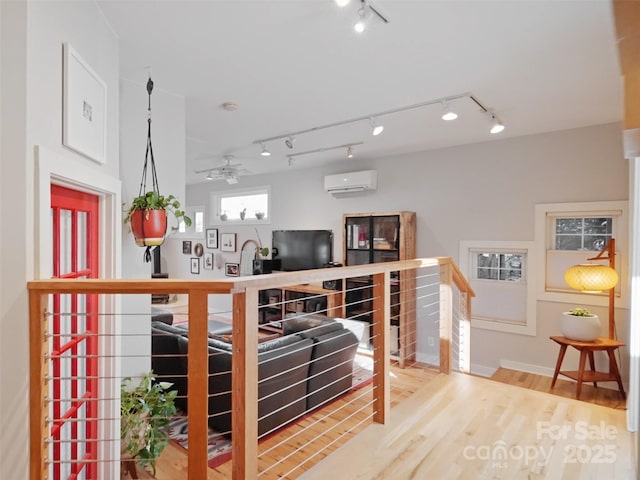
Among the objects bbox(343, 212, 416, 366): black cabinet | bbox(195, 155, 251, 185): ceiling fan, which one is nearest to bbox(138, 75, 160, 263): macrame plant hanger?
bbox(195, 155, 251, 185): ceiling fan

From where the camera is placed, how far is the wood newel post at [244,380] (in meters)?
1.41

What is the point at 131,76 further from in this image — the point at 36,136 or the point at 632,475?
the point at 632,475

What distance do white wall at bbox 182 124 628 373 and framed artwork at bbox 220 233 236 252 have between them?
8.95 feet

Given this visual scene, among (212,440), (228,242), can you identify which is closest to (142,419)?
(212,440)

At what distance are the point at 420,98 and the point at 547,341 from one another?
3145mm

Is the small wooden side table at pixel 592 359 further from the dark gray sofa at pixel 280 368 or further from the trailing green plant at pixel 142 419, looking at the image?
the trailing green plant at pixel 142 419

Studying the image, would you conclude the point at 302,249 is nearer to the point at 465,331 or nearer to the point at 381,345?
the point at 465,331

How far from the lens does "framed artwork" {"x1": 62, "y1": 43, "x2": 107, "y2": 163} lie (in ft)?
5.19

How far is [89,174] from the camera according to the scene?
1.79 m

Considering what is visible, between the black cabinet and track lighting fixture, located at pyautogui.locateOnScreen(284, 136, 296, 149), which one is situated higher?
track lighting fixture, located at pyautogui.locateOnScreen(284, 136, 296, 149)

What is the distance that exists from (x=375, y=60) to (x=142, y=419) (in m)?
2.84

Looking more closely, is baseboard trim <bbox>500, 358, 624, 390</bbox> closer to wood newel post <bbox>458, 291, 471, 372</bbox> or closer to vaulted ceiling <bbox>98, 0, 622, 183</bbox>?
wood newel post <bbox>458, 291, 471, 372</bbox>

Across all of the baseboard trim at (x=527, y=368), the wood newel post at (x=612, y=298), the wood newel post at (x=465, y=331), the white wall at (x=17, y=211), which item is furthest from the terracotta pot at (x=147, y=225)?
the baseboard trim at (x=527, y=368)

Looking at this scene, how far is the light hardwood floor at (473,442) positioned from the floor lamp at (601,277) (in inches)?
57.1
